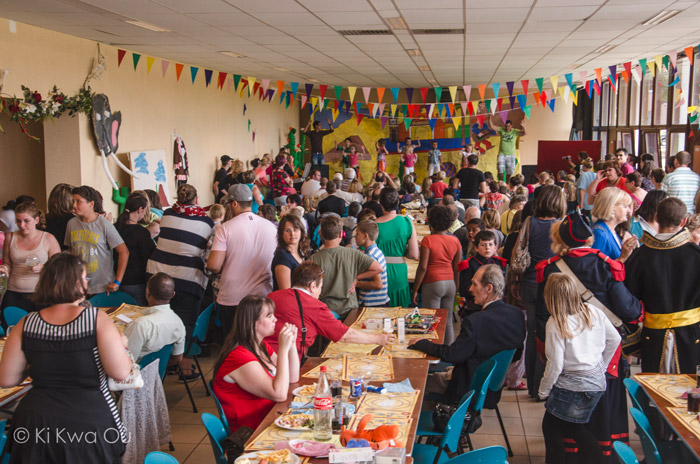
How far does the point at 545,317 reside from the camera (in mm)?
4332

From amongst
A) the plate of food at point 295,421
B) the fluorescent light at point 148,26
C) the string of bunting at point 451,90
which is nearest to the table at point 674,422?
the plate of food at point 295,421

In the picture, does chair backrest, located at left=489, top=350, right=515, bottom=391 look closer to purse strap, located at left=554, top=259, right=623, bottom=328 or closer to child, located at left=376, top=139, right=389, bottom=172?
purse strap, located at left=554, top=259, right=623, bottom=328

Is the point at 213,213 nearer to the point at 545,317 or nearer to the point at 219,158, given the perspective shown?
the point at 545,317

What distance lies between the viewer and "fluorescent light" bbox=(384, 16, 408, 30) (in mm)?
6828

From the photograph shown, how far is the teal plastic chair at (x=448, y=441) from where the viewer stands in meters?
3.12

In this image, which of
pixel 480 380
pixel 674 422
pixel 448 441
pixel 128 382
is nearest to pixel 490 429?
pixel 480 380

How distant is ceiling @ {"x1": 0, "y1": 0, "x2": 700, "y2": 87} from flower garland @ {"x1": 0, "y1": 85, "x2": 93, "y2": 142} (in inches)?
31.8

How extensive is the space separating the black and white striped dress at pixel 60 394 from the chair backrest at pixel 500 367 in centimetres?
220

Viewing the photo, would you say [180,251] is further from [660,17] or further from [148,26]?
[660,17]

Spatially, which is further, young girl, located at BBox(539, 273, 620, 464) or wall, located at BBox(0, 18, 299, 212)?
wall, located at BBox(0, 18, 299, 212)

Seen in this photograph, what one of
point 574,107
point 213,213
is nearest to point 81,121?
point 213,213

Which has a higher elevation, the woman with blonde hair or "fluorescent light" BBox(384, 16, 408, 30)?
"fluorescent light" BBox(384, 16, 408, 30)

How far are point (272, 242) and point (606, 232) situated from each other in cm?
255

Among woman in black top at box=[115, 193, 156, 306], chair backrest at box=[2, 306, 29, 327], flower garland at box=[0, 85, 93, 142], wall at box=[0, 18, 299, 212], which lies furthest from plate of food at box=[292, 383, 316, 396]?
wall at box=[0, 18, 299, 212]
